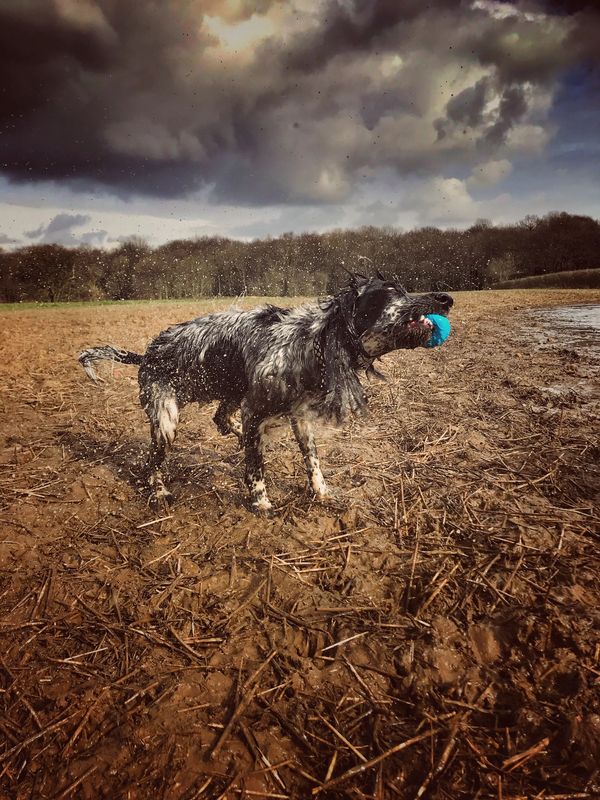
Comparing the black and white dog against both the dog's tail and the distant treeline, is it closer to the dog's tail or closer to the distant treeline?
the dog's tail

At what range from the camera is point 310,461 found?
14.0 feet

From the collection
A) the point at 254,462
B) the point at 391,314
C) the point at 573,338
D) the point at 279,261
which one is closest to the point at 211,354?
the point at 254,462

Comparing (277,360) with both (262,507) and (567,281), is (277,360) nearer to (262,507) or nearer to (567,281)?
(262,507)

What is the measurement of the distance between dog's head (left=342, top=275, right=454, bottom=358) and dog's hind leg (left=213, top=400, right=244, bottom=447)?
6.37 feet

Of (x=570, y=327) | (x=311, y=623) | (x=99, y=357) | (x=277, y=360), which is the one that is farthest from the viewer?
(x=570, y=327)

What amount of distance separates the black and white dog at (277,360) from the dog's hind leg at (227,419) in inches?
1.1

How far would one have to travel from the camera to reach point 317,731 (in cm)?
213

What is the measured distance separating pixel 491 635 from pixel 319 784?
4.42 feet

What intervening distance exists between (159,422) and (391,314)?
2.77m

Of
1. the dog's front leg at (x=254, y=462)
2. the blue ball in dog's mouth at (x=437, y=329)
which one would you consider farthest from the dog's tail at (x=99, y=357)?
the blue ball in dog's mouth at (x=437, y=329)

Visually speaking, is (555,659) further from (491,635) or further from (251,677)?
(251,677)

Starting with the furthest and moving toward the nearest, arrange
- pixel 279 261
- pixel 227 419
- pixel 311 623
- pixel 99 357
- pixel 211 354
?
pixel 279 261
pixel 227 419
pixel 99 357
pixel 211 354
pixel 311 623

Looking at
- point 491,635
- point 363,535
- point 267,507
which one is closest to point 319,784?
point 491,635

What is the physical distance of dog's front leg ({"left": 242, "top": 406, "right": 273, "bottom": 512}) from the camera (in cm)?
407
